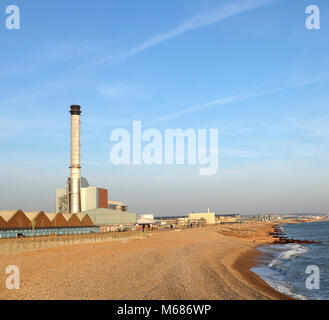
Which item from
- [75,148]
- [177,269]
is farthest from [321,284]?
[75,148]

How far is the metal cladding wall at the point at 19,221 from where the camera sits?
226 feet

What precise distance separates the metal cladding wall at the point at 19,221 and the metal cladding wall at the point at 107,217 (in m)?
33.7

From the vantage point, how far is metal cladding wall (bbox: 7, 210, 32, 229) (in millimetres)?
68769

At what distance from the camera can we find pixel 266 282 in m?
31.6

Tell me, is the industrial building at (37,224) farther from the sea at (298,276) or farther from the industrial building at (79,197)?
the sea at (298,276)

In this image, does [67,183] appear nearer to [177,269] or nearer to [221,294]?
[177,269]

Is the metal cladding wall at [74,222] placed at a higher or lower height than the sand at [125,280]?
lower

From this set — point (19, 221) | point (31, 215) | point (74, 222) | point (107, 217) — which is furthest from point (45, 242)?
point (107, 217)

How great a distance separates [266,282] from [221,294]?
396 inches

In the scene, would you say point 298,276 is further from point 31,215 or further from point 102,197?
point 102,197

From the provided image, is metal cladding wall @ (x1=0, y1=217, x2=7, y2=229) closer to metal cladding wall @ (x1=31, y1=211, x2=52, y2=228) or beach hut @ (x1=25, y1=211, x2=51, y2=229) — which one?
beach hut @ (x1=25, y1=211, x2=51, y2=229)

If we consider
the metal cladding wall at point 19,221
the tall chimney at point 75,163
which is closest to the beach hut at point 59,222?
the metal cladding wall at point 19,221

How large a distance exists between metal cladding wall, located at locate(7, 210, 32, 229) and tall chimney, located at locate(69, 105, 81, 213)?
128ft

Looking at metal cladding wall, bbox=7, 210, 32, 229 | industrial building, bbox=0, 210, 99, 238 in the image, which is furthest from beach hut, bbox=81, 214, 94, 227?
metal cladding wall, bbox=7, 210, 32, 229
